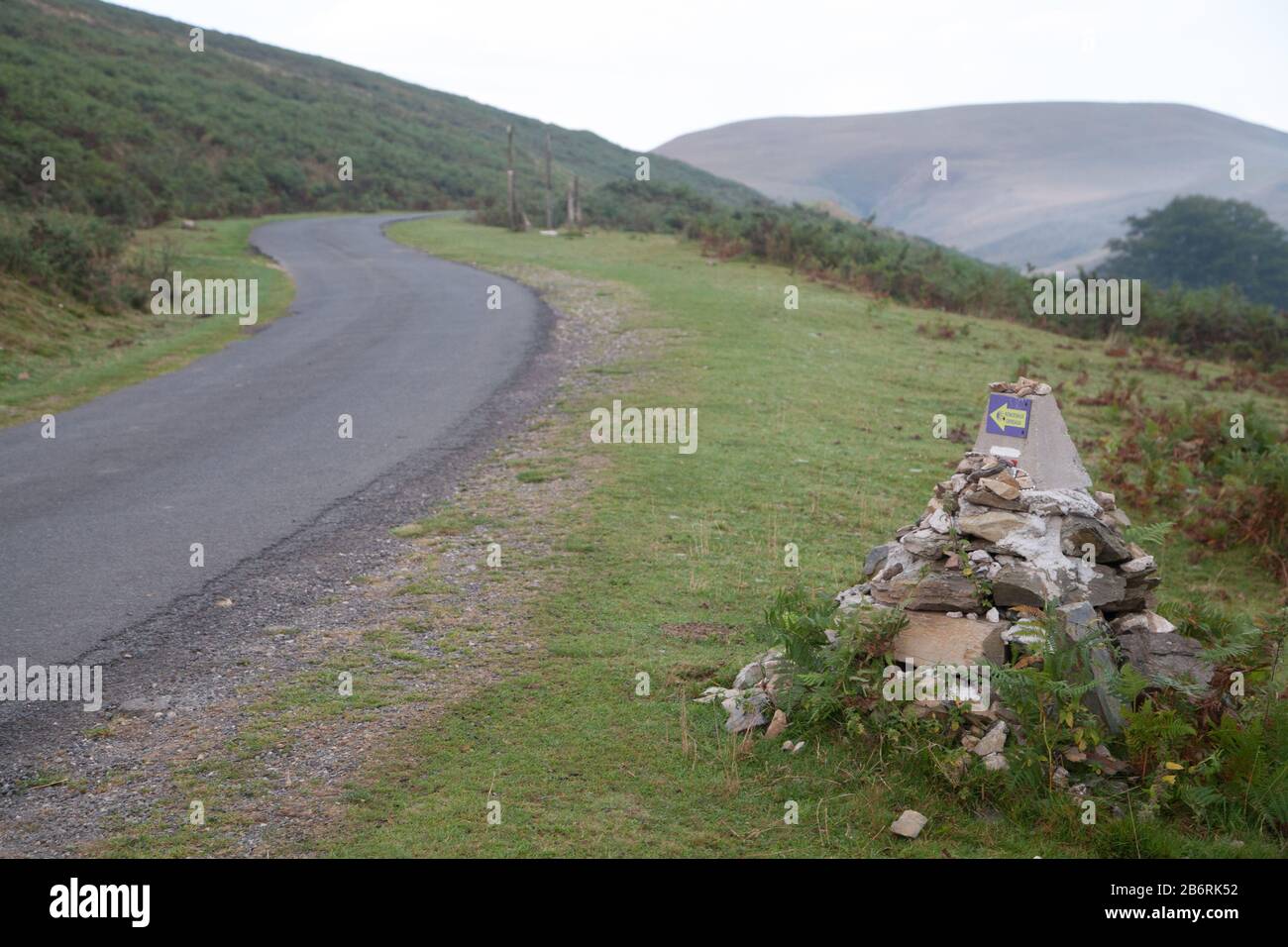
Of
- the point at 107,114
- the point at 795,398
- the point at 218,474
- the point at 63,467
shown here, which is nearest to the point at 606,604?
the point at 218,474

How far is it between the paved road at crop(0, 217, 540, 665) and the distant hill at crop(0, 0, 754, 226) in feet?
51.6

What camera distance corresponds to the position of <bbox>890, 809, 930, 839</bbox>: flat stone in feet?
14.7

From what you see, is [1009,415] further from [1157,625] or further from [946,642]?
[946,642]

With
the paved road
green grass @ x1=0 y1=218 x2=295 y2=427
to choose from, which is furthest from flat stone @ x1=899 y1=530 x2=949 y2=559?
green grass @ x1=0 y1=218 x2=295 y2=427

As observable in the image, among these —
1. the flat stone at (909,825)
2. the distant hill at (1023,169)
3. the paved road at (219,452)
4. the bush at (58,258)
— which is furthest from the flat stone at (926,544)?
the distant hill at (1023,169)

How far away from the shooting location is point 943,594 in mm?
5430

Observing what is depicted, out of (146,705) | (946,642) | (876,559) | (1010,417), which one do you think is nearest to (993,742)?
(946,642)

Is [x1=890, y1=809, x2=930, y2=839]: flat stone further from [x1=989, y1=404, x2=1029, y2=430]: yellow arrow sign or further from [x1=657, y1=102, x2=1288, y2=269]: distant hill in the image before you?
[x1=657, y1=102, x2=1288, y2=269]: distant hill

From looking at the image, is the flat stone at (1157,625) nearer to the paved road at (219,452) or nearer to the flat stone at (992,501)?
the flat stone at (992,501)

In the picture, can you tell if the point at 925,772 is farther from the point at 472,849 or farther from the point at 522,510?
the point at 522,510

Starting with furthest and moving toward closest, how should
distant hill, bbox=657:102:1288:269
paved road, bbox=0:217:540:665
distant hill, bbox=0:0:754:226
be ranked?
distant hill, bbox=657:102:1288:269, distant hill, bbox=0:0:754:226, paved road, bbox=0:217:540:665

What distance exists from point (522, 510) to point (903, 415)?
271 inches

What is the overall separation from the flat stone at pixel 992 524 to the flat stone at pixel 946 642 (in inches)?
20.7

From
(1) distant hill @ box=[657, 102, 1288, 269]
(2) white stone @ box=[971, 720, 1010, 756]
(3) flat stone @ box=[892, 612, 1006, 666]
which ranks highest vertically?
(1) distant hill @ box=[657, 102, 1288, 269]
